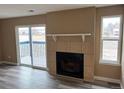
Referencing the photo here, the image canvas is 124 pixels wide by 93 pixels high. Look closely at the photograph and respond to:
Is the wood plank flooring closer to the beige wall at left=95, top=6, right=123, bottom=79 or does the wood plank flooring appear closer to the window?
the beige wall at left=95, top=6, right=123, bottom=79

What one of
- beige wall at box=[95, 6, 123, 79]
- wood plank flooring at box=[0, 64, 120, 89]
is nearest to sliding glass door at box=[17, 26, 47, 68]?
wood plank flooring at box=[0, 64, 120, 89]

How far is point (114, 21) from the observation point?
3.82 meters

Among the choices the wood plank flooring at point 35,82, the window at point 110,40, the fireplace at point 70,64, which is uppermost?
the window at point 110,40

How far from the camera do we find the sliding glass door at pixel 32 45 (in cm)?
543

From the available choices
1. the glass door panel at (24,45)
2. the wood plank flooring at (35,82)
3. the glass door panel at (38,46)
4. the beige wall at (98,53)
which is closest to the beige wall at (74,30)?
the beige wall at (98,53)

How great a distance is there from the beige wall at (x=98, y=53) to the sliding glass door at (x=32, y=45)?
2.38m

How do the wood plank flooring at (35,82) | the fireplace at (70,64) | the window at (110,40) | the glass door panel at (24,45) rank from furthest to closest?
the glass door panel at (24,45), the fireplace at (70,64), the window at (110,40), the wood plank flooring at (35,82)

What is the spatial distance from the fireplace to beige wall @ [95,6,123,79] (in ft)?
1.85

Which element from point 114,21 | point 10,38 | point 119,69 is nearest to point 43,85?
point 119,69

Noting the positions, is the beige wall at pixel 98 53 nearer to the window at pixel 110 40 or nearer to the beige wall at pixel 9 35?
the window at pixel 110 40

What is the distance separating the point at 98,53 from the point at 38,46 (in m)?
2.77

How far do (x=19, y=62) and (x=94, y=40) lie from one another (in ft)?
13.6

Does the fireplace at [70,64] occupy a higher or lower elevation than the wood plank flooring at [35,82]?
higher

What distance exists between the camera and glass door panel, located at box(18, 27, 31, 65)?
5852 mm
